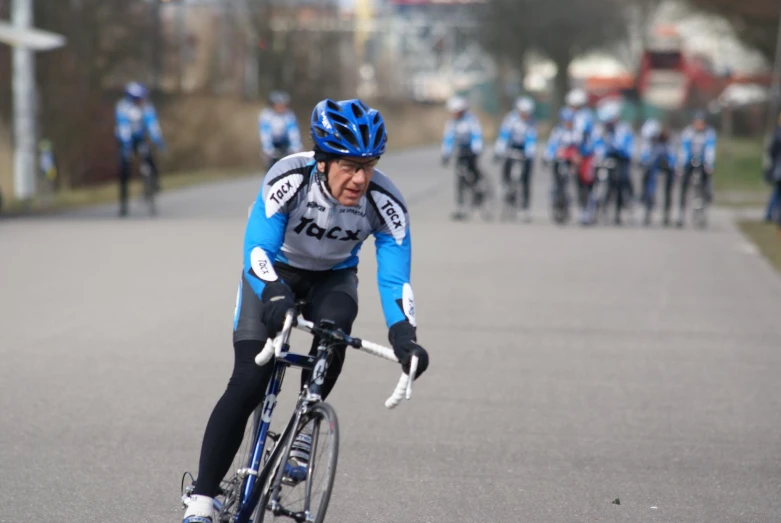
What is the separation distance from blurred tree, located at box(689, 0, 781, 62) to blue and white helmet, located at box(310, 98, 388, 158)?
3736cm

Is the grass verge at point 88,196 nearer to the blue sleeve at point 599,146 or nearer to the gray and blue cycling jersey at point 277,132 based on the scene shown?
the gray and blue cycling jersey at point 277,132

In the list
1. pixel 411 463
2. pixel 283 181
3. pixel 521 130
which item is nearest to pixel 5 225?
pixel 521 130

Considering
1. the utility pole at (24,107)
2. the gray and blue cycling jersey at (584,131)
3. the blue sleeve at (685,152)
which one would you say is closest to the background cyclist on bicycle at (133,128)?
the utility pole at (24,107)

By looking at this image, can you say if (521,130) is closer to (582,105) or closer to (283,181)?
(582,105)

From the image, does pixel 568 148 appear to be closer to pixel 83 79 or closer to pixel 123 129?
pixel 123 129

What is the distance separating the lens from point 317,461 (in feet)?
14.0

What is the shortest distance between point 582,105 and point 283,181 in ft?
56.4

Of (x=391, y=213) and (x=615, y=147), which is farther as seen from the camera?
(x=615, y=147)

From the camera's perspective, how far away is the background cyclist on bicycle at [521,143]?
70.4ft

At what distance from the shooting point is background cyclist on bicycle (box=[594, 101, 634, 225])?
70.2ft

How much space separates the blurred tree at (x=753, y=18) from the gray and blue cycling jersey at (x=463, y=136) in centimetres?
2106

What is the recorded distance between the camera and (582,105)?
21.4 m

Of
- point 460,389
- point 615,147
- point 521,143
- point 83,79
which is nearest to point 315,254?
point 460,389

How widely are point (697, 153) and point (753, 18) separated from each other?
2160 centimetres
